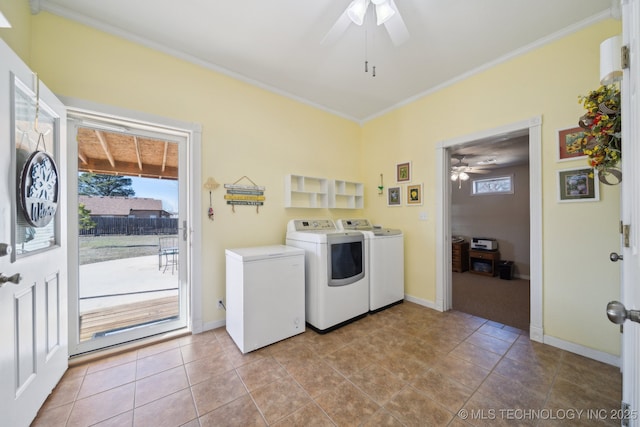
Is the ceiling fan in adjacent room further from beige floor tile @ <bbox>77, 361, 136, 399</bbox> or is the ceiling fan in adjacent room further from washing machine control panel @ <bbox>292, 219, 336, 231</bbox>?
beige floor tile @ <bbox>77, 361, 136, 399</bbox>

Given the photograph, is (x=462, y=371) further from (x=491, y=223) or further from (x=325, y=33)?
(x=491, y=223)

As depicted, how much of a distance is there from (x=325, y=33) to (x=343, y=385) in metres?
2.79

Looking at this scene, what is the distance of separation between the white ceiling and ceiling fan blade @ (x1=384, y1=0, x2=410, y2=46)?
30 centimetres

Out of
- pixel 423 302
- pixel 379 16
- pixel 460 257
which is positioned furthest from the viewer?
pixel 460 257

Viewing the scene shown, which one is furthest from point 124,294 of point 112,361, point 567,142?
point 567,142

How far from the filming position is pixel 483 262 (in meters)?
4.93

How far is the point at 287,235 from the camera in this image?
114 inches

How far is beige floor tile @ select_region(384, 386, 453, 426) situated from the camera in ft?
4.53

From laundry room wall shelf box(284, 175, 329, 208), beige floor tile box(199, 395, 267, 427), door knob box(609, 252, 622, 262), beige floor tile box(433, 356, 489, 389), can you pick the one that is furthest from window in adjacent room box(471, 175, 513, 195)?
beige floor tile box(199, 395, 267, 427)

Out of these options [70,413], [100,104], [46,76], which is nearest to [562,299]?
[70,413]

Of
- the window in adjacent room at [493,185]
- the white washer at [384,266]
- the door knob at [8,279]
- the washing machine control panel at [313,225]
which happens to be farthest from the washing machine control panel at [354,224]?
the window in adjacent room at [493,185]

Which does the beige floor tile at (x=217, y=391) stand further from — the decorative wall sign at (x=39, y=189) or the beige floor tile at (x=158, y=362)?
the decorative wall sign at (x=39, y=189)

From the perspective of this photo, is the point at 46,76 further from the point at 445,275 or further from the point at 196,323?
the point at 445,275

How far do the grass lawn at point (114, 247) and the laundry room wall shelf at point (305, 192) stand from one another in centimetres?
147
